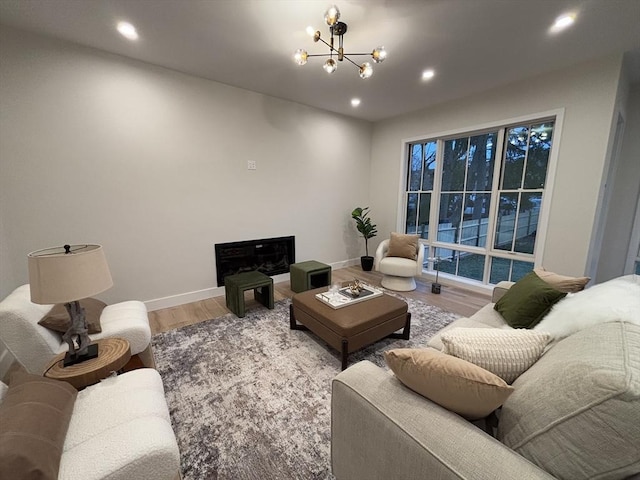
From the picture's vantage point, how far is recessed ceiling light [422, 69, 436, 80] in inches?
115

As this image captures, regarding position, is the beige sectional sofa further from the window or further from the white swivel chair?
the window

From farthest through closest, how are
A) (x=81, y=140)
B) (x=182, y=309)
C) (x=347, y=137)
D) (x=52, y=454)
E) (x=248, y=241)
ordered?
(x=347, y=137)
(x=248, y=241)
(x=182, y=309)
(x=81, y=140)
(x=52, y=454)

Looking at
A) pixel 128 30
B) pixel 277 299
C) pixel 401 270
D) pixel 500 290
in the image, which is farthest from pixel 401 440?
pixel 128 30

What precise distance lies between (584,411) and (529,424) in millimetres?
166

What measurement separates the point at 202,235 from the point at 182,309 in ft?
3.15

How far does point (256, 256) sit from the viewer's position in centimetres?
388

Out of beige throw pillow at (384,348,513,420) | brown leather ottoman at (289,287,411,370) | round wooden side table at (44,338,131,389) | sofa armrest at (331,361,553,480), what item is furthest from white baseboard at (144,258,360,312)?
beige throw pillow at (384,348,513,420)

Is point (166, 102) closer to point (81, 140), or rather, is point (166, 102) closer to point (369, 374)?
point (81, 140)

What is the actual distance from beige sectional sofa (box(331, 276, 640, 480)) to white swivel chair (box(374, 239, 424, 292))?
2620mm

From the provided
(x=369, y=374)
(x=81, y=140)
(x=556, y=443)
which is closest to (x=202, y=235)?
(x=81, y=140)

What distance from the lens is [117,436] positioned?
39.4 inches

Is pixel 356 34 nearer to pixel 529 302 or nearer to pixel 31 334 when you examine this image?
pixel 529 302

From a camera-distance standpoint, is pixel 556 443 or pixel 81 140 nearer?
pixel 556 443

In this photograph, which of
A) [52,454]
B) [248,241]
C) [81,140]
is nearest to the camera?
[52,454]
